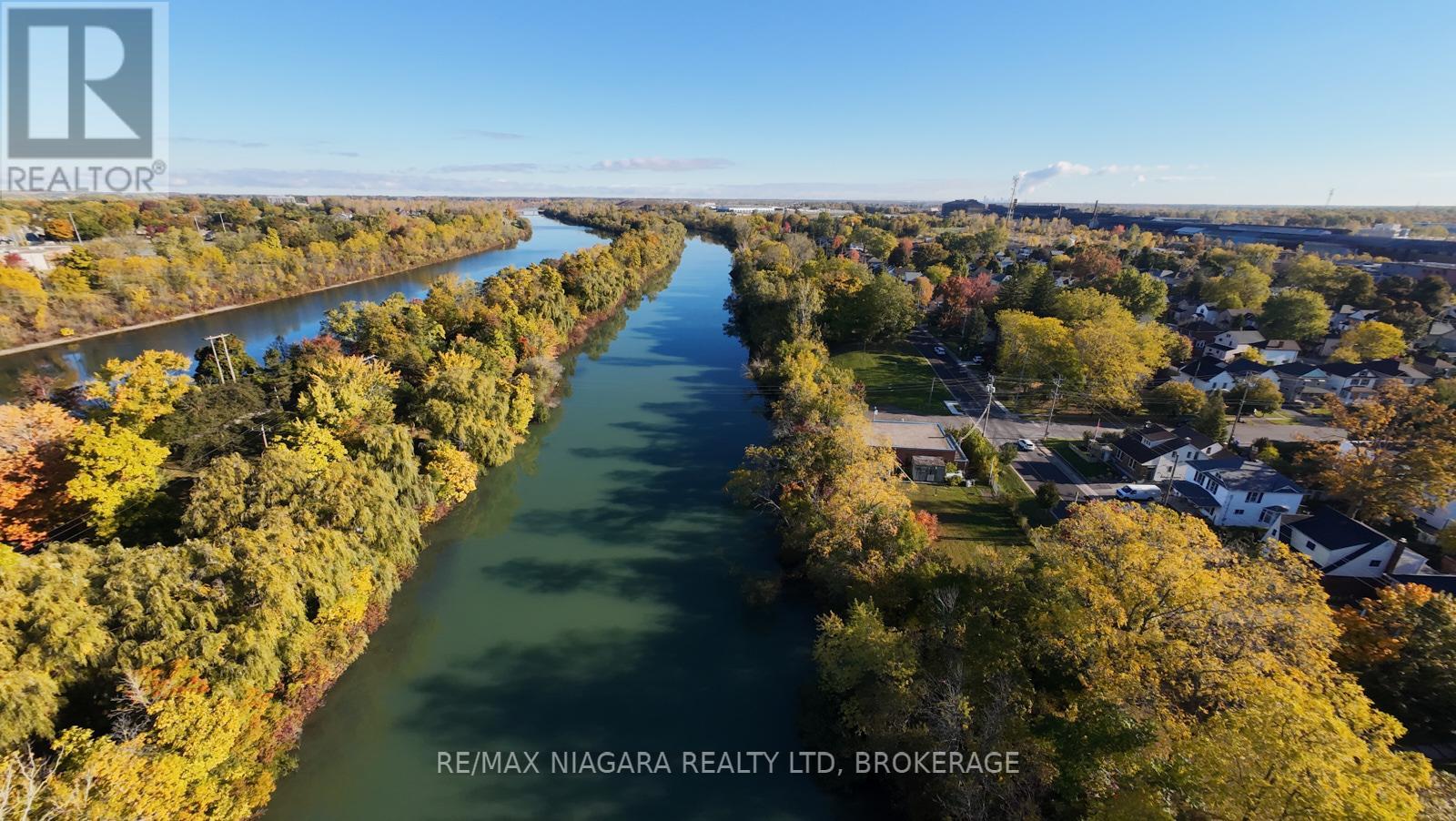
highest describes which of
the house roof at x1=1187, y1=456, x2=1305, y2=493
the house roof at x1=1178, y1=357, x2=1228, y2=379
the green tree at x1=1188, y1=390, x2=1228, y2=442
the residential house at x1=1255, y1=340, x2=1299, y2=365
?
the residential house at x1=1255, y1=340, x2=1299, y2=365

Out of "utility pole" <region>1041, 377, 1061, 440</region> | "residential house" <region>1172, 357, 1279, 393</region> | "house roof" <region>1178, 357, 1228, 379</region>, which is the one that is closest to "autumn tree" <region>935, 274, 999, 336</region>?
"utility pole" <region>1041, 377, 1061, 440</region>

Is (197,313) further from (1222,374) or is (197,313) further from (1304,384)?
(1304,384)

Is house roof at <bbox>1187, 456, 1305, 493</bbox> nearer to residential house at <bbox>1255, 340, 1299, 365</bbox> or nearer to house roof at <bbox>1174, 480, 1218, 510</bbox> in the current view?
house roof at <bbox>1174, 480, 1218, 510</bbox>

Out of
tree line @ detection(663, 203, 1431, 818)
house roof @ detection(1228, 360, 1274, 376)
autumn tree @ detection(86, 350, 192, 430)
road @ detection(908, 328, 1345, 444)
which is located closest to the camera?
tree line @ detection(663, 203, 1431, 818)

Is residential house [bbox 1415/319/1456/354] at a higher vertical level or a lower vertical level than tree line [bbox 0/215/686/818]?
higher

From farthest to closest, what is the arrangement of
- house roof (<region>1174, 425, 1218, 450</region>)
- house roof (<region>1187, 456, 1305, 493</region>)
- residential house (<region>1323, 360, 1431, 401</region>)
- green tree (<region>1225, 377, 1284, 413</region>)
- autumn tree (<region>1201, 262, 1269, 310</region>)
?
1. autumn tree (<region>1201, 262, 1269, 310</region>)
2. residential house (<region>1323, 360, 1431, 401</region>)
3. green tree (<region>1225, 377, 1284, 413</region>)
4. house roof (<region>1174, 425, 1218, 450</region>)
5. house roof (<region>1187, 456, 1305, 493</region>)

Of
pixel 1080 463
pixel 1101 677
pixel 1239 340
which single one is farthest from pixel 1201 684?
pixel 1239 340

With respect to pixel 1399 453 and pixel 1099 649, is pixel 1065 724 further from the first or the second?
pixel 1399 453
